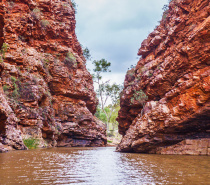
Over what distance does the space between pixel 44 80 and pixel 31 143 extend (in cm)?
921

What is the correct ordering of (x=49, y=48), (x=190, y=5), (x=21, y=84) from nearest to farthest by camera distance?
(x=190, y=5) < (x=21, y=84) < (x=49, y=48)

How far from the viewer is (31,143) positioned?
14492mm

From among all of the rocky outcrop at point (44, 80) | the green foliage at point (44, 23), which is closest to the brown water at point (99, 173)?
the rocky outcrop at point (44, 80)

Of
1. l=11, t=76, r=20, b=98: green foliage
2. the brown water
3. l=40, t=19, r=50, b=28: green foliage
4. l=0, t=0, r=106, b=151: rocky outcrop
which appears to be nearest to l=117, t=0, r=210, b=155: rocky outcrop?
the brown water

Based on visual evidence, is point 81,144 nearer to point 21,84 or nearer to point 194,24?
point 21,84

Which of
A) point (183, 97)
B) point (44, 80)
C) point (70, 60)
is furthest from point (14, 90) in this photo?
point (183, 97)

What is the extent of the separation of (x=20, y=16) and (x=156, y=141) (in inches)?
733

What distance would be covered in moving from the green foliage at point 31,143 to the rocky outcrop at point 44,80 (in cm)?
43

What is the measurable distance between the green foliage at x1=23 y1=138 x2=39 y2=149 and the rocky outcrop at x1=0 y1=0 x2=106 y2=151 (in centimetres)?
43

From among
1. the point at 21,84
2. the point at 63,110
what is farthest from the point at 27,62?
the point at 63,110

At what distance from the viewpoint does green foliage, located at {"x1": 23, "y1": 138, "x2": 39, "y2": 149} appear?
14.1 meters

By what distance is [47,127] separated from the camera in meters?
18.6

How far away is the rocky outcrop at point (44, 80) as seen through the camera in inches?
615

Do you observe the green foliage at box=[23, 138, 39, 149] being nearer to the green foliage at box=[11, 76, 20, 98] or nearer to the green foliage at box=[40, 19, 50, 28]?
the green foliage at box=[11, 76, 20, 98]
